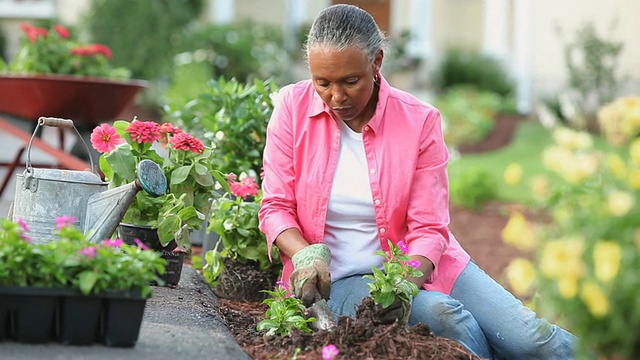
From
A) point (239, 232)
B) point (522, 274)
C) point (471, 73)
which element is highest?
point (522, 274)

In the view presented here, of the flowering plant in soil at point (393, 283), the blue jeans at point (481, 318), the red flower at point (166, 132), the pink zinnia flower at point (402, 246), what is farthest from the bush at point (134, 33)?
the flowering plant in soil at point (393, 283)

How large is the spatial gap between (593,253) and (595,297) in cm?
11

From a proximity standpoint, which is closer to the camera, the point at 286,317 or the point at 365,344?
the point at 365,344

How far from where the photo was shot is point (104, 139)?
4.39 metres

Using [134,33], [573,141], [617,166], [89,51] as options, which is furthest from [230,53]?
[617,166]

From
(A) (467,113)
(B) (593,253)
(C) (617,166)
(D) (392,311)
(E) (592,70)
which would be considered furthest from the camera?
(E) (592,70)

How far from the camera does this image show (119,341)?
3.34 metres

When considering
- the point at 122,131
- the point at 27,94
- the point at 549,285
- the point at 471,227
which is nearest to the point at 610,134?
the point at 549,285

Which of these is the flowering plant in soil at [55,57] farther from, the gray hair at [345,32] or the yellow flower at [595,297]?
the yellow flower at [595,297]

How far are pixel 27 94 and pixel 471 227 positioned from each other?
4.45m

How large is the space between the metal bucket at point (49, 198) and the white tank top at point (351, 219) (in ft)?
2.83

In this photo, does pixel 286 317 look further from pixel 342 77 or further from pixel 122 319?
pixel 342 77

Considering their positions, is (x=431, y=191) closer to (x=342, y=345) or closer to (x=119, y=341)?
(x=342, y=345)

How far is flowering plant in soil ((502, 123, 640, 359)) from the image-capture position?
2.45 meters
